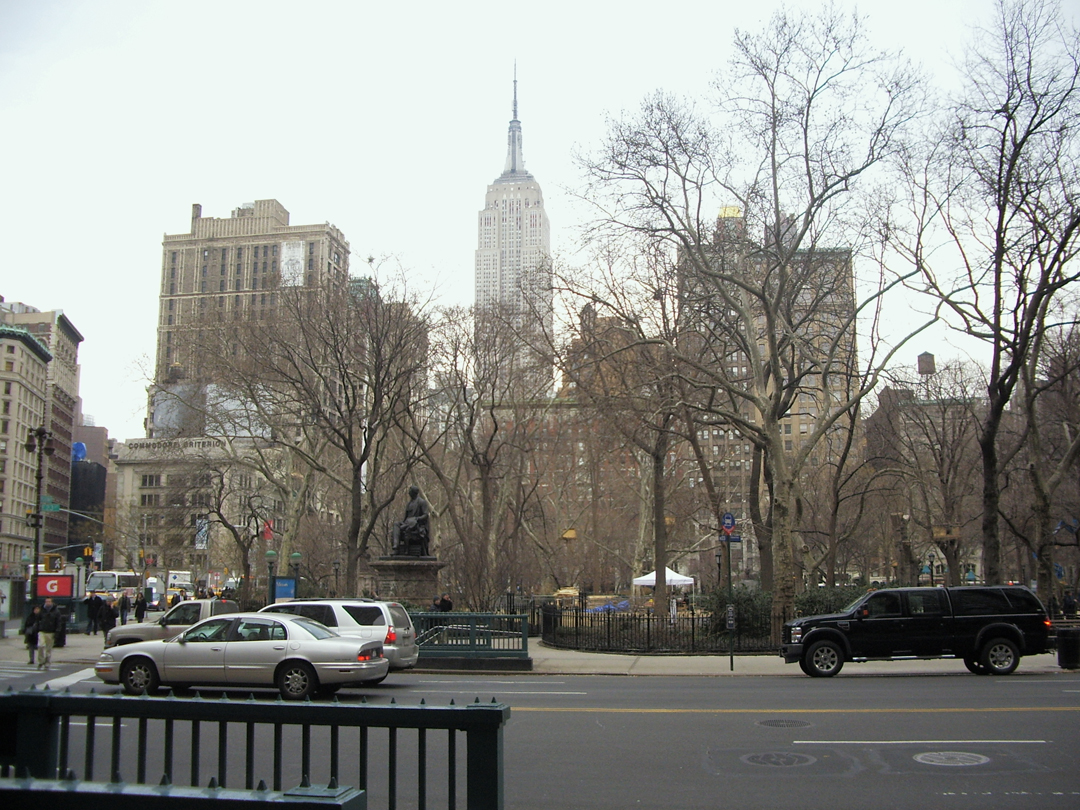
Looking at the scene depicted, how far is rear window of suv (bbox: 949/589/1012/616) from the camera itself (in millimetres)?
18906

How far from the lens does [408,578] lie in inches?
1172

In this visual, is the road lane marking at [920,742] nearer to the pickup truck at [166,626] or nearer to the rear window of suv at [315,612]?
the rear window of suv at [315,612]

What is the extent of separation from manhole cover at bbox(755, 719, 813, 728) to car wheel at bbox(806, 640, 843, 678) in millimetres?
7068

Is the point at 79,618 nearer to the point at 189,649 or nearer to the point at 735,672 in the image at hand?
the point at 189,649

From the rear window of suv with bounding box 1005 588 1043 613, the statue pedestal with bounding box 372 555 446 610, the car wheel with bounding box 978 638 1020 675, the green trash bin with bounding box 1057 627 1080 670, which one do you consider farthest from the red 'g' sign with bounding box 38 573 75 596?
the green trash bin with bounding box 1057 627 1080 670

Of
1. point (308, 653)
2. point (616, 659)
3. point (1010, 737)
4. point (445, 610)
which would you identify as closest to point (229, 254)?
point (445, 610)

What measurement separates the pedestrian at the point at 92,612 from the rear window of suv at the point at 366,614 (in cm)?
1942

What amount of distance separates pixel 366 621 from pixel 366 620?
23mm

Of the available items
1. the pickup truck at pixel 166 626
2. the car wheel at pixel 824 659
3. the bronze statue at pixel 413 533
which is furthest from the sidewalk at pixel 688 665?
the bronze statue at pixel 413 533

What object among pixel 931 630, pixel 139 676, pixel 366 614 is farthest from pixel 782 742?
pixel 139 676

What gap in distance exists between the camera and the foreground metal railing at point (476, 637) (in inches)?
863

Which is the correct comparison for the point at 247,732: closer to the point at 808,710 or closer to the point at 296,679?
the point at 808,710

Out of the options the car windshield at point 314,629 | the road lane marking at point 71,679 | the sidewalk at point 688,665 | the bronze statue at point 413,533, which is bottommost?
the sidewalk at point 688,665

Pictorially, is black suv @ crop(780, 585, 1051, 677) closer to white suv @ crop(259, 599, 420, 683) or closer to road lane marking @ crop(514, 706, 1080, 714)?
road lane marking @ crop(514, 706, 1080, 714)
